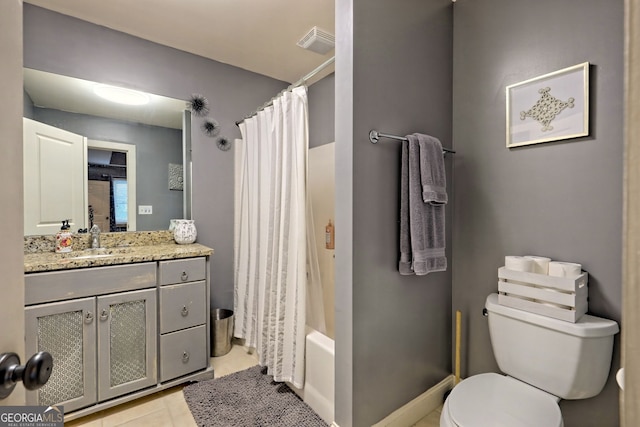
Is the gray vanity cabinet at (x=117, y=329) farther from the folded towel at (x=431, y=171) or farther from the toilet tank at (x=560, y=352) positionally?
the toilet tank at (x=560, y=352)

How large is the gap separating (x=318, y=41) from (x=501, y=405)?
2488mm

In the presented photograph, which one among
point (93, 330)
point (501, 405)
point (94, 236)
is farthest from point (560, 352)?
point (94, 236)

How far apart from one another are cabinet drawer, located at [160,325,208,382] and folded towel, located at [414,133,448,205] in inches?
68.3

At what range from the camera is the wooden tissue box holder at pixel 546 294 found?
1.24 metres

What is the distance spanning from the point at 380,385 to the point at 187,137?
234 cm

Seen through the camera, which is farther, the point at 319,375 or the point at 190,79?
the point at 190,79

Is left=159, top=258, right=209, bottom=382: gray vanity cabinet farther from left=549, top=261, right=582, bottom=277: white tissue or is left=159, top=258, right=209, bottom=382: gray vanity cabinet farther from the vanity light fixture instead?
left=549, top=261, right=582, bottom=277: white tissue

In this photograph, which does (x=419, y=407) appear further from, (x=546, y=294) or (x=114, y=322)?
(x=114, y=322)

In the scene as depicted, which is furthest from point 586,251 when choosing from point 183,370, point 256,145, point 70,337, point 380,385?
point 70,337

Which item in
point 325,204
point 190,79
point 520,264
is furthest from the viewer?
Result: point 325,204

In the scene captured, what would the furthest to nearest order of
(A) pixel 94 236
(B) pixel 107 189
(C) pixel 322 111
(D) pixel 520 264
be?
(C) pixel 322 111 < (B) pixel 107 189 < (A) pixel 94 236 < (D) pixel 520 264

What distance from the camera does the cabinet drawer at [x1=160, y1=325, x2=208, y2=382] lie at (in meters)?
1.87

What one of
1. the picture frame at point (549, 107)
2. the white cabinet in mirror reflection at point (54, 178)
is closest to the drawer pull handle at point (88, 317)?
the white cabinet in mirror reflection at point (54, 178)

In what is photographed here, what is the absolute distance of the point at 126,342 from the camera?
1743 mm
